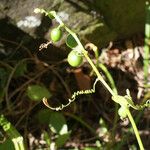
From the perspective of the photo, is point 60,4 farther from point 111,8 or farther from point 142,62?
point 142,62

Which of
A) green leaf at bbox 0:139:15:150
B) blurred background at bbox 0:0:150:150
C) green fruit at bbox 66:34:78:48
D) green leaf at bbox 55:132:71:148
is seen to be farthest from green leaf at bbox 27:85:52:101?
green fruit at bbox 66:34:78:48

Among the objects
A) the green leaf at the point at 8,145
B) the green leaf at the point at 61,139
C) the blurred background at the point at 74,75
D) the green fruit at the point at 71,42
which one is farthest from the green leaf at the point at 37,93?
the green fruit at the point at 71,42

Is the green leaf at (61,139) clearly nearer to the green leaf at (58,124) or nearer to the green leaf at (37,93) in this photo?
the green leaf at (58,124)

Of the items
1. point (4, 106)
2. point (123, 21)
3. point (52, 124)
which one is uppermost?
point (123, 21)

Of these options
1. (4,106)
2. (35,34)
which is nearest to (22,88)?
(4,106)

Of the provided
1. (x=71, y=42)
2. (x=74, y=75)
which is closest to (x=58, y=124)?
(x=74, y=75)

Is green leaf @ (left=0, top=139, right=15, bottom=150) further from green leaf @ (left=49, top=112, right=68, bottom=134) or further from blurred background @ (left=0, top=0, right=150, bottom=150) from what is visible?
green leaf @ (left=49, top=112, right=68, bottom=134)
